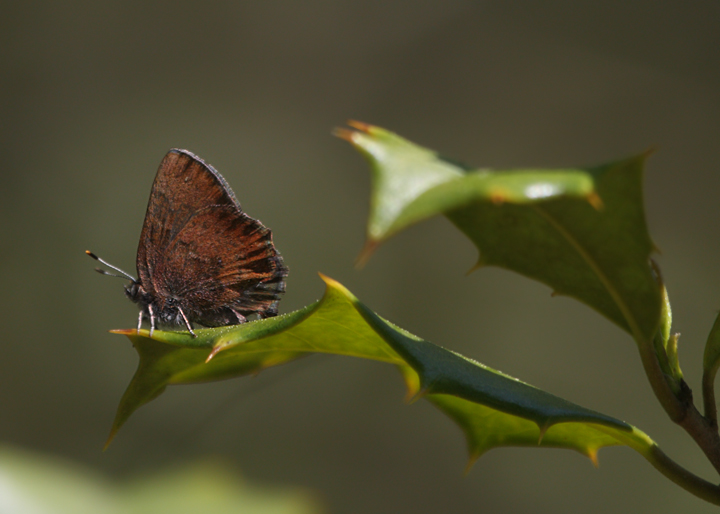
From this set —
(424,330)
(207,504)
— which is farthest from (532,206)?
(424,330)

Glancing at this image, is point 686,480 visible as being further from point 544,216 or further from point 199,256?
point 199,256

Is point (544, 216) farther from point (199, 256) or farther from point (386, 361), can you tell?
point (199, 256)

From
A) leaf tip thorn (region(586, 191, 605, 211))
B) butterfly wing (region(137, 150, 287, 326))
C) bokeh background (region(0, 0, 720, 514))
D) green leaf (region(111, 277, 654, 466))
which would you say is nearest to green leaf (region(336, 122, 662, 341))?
leaf tip thorn (region(586, 191, 605, 211))

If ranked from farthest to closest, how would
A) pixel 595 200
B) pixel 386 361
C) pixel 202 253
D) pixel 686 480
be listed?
pixel 202 253, pixel 386 361, pixel 686 480, pixel 595 200

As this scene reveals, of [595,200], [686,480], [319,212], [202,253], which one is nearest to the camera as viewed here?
[595,200]

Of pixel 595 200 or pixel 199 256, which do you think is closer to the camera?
pixel 595 200

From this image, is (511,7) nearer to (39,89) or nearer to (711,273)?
(711,273)

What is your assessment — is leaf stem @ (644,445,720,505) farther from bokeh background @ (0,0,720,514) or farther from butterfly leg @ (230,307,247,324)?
bokeh background @ (0,0,720,514)

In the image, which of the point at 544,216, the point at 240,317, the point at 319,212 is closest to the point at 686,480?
the point at 544,216

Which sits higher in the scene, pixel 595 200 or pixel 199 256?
pixel 595 200
